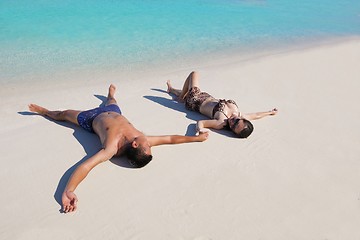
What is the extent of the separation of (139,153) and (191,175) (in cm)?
65

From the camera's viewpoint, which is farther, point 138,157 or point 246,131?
point 246,131

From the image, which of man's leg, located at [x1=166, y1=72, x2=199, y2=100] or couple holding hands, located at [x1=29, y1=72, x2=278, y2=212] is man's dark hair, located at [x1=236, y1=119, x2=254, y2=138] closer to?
couple holding hands, located at [x1=29, y1=72, x2=278, y2=212]

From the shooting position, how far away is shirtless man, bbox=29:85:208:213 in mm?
3830

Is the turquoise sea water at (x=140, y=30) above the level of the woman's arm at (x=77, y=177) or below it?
above

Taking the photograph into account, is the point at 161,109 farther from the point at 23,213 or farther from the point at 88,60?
the point at 88,60

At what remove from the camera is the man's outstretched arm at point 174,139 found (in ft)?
15.2

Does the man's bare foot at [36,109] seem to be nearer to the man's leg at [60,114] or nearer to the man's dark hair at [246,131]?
the man's leg at [60,114]

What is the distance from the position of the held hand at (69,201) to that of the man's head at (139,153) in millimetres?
809

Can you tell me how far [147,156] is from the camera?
4.16m

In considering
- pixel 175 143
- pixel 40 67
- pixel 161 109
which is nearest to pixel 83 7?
pixel 40 67

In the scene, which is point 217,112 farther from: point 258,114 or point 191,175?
point 191,175

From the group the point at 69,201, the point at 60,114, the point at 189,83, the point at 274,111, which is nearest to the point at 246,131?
the point at 274,111

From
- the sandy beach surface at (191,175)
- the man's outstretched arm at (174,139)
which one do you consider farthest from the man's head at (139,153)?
the man's outstretched arm at (174,139)

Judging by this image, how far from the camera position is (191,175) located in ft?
13.8
